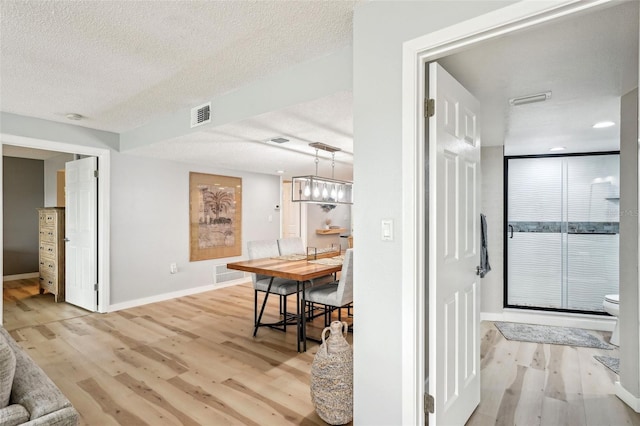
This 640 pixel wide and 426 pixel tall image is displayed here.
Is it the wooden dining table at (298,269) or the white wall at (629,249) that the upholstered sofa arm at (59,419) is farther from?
the white wall at (629,249)

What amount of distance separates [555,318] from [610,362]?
3.54ft

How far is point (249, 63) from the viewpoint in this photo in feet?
7.90

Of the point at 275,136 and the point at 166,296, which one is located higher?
the point at 275,136

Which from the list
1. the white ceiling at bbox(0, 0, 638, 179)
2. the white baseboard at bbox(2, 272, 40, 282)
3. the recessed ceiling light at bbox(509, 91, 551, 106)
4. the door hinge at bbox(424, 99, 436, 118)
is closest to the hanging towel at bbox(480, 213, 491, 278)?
the white ceiling at bbox(0, 0, 638, 179)

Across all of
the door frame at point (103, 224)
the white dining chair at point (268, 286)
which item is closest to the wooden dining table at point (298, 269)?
the white dining chair at point (268, 286)

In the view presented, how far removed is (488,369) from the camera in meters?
2.73

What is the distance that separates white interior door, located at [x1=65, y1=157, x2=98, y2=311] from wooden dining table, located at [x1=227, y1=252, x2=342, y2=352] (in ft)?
7.23

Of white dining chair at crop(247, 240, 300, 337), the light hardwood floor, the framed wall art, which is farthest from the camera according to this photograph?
the framed wall art

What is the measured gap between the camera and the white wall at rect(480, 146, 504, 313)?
392 cm

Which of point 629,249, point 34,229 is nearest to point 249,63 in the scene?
point 629,249

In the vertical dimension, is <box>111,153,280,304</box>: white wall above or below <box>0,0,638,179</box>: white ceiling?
below

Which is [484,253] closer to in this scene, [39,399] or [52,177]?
[39,399]

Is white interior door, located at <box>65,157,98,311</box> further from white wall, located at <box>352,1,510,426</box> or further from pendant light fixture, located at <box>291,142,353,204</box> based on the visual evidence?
white wall, located at <box>352,1,510,426</box>

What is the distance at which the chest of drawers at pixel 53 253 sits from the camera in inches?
192
